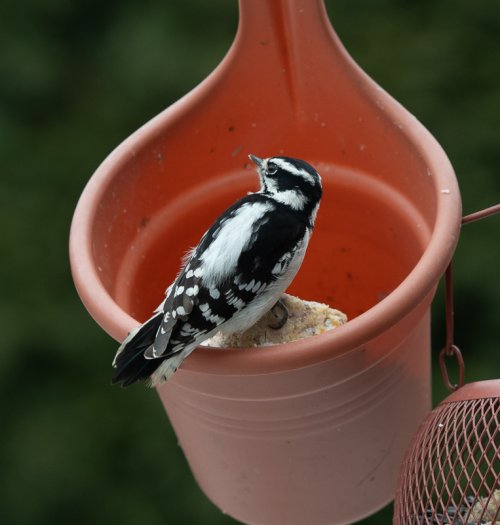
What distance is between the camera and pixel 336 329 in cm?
140

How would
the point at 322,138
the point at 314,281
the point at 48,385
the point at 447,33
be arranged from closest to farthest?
the point at 322,138
the point at 314,281
the point at 48,385
the point at 447,33

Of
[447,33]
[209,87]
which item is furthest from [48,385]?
[447,33]

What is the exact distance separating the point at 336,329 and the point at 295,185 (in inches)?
9.1

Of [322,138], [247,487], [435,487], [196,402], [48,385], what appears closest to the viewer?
[435,487]

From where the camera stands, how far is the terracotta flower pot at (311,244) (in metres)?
1.53

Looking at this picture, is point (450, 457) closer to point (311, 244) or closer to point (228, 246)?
point (228, 246)

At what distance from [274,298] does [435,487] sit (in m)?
0.31

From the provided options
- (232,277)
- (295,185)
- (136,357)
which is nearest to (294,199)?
(295,185)

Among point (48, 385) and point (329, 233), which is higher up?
point (329, 233)

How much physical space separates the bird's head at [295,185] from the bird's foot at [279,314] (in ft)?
0.51

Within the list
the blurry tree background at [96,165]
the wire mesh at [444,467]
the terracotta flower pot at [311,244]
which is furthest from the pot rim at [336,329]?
the blurry tree background at [96,165]

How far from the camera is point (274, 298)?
1530 millimetres

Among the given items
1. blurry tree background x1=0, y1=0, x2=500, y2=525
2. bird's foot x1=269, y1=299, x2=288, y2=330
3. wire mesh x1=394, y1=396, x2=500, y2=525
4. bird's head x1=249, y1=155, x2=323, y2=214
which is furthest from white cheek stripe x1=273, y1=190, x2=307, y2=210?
blurry tree background x1=0, y1=0, x2=500, y2=525

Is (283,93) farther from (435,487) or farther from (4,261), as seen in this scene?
(4,261)
